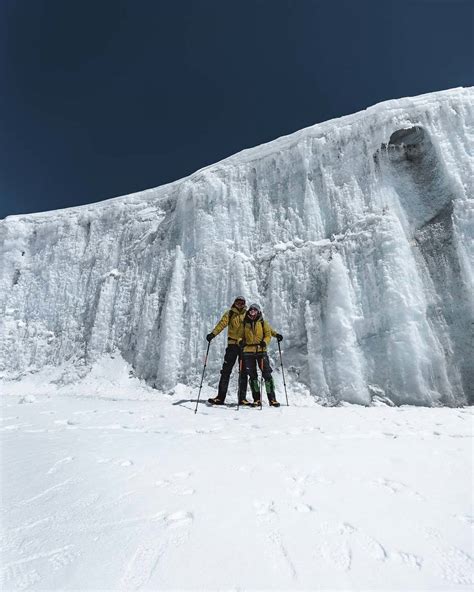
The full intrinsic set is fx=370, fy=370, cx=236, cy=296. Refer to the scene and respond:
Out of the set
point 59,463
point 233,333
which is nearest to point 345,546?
point 59,463

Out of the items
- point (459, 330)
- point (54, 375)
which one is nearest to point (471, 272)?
point (459, 330)

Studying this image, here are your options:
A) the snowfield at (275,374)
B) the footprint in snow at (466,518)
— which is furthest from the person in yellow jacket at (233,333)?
the footprint in snow at (466,518)

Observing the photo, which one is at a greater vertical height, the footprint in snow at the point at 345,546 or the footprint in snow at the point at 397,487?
the footprint in snow at the point at 397,487

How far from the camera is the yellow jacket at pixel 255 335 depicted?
8.68 m

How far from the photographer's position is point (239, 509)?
2723mm

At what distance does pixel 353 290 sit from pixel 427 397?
9.83ft

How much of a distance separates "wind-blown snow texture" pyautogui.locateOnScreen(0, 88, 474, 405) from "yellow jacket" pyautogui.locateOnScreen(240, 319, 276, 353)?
4.88 feet

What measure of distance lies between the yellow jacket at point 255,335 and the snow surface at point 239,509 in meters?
3.28

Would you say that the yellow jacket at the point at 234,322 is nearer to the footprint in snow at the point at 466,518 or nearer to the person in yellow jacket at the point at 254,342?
the person in yellow jacket at the point at 254,342

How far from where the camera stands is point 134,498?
2900 mm

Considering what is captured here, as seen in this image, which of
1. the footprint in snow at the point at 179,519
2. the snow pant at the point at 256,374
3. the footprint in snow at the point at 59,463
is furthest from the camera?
the snow pant at the point at 256,374

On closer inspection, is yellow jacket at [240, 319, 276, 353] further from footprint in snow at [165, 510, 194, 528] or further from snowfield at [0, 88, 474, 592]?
footprint in snow at [165, 510, 194, 528]

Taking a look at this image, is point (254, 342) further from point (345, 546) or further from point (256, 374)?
point (345, 546)

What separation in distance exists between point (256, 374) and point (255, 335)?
0.91 metres
